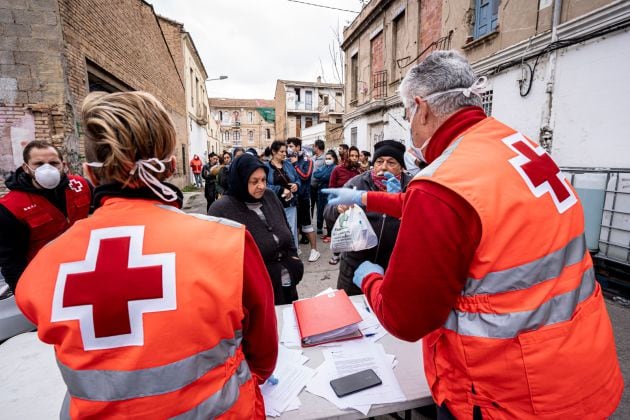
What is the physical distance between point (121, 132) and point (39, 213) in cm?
234

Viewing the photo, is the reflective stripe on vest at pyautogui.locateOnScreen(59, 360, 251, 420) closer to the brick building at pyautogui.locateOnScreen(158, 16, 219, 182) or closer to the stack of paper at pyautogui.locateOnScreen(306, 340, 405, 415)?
the stack of paper at pyautogui.locateOnScreen(306, 340, 405, 415)

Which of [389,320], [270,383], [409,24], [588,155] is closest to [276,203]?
[270,383]

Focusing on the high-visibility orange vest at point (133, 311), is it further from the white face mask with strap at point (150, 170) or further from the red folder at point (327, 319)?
the red folder at point (327, 319)

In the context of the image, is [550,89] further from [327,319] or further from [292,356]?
[292,356]

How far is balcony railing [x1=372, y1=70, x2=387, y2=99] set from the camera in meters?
Answer: 12.1

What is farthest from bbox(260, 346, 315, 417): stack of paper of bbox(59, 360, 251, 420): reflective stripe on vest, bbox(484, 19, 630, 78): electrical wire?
bbox(484, 19, 630, 78): electrical wire

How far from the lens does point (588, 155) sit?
482cm

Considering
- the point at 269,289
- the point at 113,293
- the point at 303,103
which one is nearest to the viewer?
the point at 113,293

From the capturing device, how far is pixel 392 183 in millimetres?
2748

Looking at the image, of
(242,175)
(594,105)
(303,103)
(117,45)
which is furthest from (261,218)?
(303,103)

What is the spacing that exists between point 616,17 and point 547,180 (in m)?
5.30

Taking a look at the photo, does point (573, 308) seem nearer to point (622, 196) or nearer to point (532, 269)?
point (532, 269)

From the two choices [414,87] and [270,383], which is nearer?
[414,87]

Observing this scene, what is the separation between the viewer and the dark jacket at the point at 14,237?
2.31m
